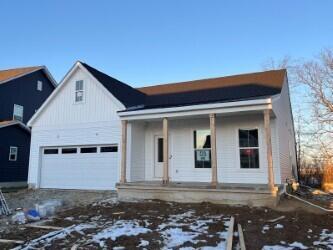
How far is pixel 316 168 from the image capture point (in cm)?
1998

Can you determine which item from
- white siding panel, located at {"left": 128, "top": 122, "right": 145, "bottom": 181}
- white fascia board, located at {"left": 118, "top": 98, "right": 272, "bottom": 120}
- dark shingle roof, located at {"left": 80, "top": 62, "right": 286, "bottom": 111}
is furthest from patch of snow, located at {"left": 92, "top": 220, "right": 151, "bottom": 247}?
dark shingle roof, located at {"left": 80, "top": 62, "right": 286, "bottom": 111}

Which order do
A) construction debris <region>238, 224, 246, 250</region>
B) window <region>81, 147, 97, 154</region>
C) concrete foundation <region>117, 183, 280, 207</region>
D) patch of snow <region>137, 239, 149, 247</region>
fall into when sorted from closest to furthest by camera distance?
1. construction debris <region>238, 224, 246, 250</region>
2. patch of snow <region>137, 239, 149, 247</region>
3. concrete foundation <region>117, 183, 280, 207</region>
4. window <region>81, 147, 97, 154</region>

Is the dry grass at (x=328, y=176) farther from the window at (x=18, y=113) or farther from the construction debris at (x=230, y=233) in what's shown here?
the window at (x=18, y=113)

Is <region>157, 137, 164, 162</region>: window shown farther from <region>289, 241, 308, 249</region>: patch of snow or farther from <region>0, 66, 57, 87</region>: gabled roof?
<region>0, 66, 57, 87</region>: gabled roof

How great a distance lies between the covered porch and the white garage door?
1188 millimetres

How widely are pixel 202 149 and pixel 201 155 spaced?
0.78ft

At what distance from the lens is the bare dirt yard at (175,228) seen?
526 cm

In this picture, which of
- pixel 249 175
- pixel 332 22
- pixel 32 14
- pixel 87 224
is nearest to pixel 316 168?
pixel 332 22

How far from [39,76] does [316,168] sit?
21.7 meters

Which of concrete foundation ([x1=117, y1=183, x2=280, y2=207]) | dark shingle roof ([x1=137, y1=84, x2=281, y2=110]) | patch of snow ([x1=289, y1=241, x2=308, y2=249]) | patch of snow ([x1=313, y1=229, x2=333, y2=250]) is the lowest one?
patch of snow ([x1=289, y1=241, x2=308, y2=249])

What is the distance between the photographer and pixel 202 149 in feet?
37.7

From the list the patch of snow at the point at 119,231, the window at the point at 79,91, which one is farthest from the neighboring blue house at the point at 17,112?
the patch of snow at the point at 119,231

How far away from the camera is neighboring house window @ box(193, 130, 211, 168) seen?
37.3 feet

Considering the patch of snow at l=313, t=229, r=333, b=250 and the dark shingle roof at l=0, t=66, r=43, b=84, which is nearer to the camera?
the patch of snow at l=313, t=229, r=333, b=250
